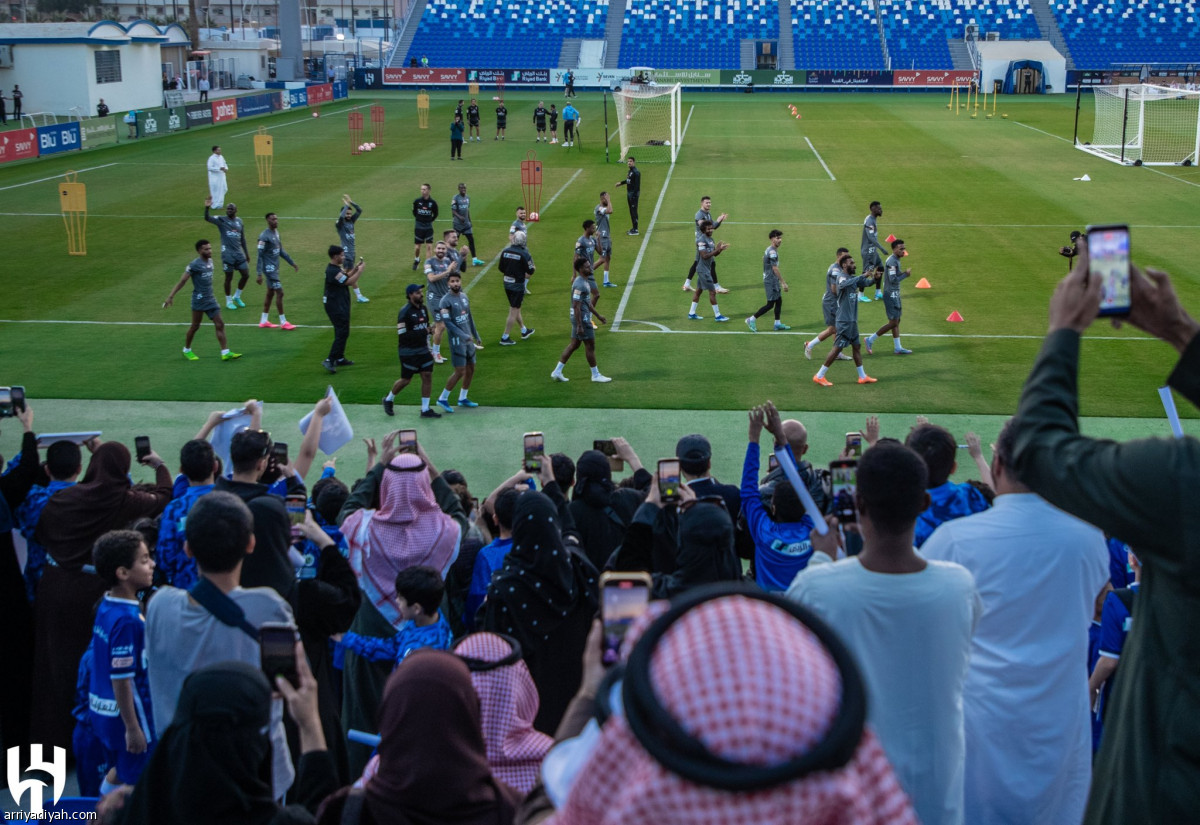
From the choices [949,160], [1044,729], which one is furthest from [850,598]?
[949,160]

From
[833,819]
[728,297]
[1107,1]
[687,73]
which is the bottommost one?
[728,297]

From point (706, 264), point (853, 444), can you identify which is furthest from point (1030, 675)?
point (706, 264)

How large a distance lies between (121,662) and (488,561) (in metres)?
2.25

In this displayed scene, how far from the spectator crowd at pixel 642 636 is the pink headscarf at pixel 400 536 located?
0.7 inches

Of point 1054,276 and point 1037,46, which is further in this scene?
point 1037,46

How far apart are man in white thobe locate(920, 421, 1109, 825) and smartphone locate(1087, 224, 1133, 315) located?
1884 mm

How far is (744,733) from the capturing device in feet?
5.83

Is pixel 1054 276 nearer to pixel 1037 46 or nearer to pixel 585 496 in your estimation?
pixel 585 496

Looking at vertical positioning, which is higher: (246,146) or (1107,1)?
(1107,1)

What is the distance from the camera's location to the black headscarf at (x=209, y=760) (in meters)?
3.58

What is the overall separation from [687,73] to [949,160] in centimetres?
3543

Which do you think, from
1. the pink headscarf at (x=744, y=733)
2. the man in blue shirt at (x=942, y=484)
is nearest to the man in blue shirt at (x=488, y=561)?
the man in blue shirt at (x=942, y=484)

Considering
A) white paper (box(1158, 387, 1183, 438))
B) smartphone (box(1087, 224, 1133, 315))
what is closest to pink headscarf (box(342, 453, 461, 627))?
white paper (box(1158, 387, 1183, 438))

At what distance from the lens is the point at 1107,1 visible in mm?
79750
